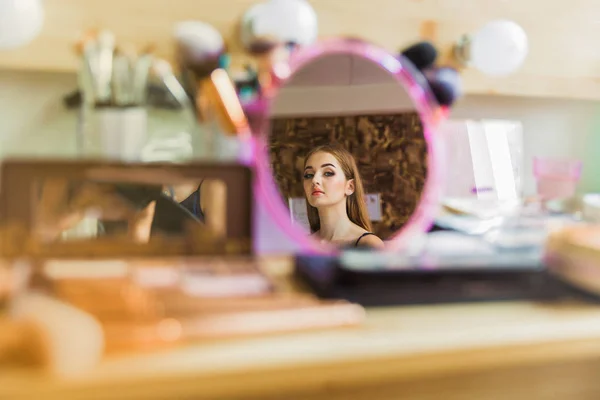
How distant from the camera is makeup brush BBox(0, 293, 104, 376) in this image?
0.31 m

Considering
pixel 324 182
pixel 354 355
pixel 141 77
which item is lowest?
pixel 354 355

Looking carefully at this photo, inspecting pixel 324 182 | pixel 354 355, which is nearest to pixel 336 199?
pixel 324 182

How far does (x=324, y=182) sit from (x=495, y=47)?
342mm

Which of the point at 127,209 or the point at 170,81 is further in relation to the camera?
the point at 170,81

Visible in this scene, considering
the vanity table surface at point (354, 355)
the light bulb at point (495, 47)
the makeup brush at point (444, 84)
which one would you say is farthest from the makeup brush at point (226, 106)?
the light bulb at point (495, 47)

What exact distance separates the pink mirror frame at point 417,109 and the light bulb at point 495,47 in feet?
0.57

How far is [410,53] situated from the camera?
2.20 ft

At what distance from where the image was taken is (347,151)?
58 cm

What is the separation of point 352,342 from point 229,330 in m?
0.09

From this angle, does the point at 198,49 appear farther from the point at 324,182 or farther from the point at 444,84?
the point at 444,84

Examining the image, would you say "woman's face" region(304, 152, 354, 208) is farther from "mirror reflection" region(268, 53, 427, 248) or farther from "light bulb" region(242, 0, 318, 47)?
"light bulb" region(242, 0, 318, 47)

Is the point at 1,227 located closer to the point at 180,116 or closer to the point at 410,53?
the point at 180,116

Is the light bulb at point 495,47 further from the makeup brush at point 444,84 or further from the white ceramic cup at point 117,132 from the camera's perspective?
the white ceramic cup at point 117,132

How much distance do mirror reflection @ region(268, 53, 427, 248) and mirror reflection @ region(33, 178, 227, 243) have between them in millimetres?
86
